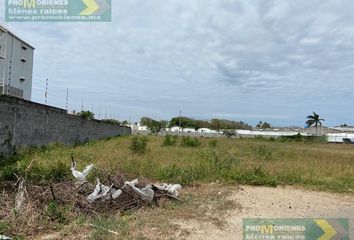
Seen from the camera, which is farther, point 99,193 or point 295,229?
point 99,193

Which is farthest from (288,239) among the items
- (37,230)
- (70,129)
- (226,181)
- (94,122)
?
(94,122)

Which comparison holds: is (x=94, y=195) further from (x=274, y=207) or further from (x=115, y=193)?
(x=274, y=207)

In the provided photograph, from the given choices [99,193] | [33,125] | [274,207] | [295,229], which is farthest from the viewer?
[33,125]

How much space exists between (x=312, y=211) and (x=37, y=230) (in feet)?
16.2

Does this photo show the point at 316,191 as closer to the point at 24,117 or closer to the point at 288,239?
the point at 288,239

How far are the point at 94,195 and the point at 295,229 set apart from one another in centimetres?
325

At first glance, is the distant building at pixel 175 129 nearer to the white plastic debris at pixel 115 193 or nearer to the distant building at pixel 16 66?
the distant building at pixel 16 66

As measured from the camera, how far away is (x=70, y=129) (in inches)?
816

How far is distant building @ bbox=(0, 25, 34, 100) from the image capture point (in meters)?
32.1

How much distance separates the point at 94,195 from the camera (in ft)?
19.8

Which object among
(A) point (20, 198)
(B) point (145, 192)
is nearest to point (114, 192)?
(B) point (145, 192)

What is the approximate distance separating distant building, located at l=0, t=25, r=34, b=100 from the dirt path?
2671cm

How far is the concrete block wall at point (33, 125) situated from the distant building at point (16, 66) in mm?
12263

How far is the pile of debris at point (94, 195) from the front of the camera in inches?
226
